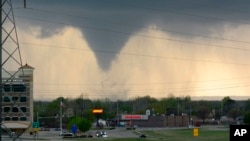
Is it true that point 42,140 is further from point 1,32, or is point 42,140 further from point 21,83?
point 1,32

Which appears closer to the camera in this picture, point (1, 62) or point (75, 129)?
point (1, 62)

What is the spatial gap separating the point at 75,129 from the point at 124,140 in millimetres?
46176

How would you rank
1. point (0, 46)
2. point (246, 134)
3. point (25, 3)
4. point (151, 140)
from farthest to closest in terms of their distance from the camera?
1. point (151, 140)
2. point (25, 3)
3. point (0, 46)
4. point (246, 134)

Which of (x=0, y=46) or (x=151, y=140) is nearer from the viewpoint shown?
(x=0, y=46)

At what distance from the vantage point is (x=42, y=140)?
14988cm

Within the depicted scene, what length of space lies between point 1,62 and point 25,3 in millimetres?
6811

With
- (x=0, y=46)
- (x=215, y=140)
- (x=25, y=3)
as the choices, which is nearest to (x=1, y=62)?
(x=0, y=46)

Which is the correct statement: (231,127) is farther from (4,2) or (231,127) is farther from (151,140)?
(151,140)

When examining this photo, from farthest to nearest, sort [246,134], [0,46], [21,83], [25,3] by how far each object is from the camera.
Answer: [21,83] < [25,3] < [0,46] < [246,134]

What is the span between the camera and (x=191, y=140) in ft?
491

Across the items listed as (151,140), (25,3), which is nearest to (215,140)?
(151,140)

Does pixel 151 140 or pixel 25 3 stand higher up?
pixel 25 3

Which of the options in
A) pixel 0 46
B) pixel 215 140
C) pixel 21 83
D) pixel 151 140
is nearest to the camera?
pixel 0 46

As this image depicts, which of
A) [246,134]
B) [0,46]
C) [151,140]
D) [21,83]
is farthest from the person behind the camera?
[21,83]
